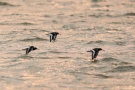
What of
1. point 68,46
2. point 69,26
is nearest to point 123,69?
point 68,46

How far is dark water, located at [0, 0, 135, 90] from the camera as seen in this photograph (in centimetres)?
2255

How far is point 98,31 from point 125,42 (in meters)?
4.06

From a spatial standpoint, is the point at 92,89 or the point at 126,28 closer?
the point at 92,89

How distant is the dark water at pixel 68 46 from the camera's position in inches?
888

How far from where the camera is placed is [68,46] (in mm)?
29891

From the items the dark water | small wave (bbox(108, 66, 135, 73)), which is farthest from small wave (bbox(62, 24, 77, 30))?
small wave (bbox(108, 66, 135, 73))

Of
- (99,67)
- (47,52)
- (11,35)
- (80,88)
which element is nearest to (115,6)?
(11,35)

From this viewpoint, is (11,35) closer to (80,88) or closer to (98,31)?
(98,31)

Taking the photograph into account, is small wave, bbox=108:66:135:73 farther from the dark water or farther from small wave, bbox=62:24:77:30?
small wave, bbox=62:24:77:30

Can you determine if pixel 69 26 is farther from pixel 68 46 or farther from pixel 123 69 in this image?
pixel 123 69

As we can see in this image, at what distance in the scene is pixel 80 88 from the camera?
21406mm

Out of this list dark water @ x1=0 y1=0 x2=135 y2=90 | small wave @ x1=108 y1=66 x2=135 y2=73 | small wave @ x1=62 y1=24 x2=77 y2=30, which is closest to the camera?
dark water @ x1=0 y1=0 x2=135 y2=90

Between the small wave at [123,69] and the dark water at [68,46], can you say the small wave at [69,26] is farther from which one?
the small wave at [123,69]

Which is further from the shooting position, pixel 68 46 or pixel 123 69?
pixel 68 46
